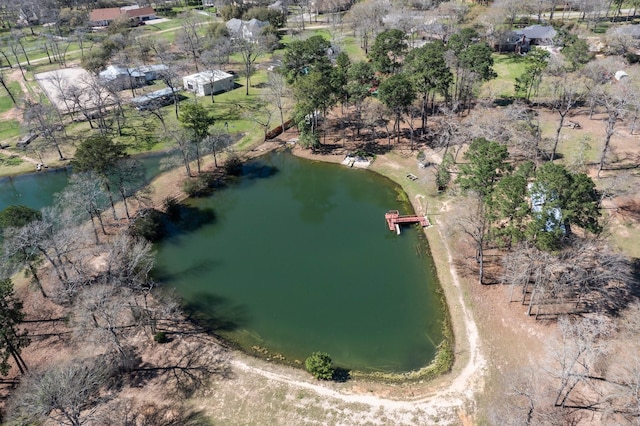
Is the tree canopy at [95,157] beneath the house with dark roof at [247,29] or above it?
beneath

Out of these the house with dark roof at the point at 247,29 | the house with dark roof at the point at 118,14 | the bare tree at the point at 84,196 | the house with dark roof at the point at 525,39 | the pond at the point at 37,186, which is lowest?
the pond at the point at 37,186

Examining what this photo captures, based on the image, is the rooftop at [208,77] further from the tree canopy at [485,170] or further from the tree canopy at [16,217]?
the tree canopy at [485,170]

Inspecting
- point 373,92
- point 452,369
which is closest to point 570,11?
point 373,92

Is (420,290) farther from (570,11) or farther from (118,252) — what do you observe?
(570,11)

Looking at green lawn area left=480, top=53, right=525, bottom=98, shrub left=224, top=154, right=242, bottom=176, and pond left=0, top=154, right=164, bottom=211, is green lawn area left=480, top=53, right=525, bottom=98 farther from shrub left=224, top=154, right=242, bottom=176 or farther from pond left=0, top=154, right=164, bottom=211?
pond left=0, top=154, right=164, bottom=211

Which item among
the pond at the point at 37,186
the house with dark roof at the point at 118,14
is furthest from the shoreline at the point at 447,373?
the house with dark roof at the point at 118,14

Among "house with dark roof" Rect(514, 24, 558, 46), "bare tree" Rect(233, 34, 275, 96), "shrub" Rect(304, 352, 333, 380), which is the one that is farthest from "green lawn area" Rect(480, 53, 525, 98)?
"shrub" Rect(304, 352, 333, 380)
